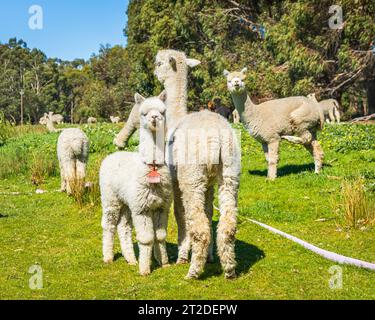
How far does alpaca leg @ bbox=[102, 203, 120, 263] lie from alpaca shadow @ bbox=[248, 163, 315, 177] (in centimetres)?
626

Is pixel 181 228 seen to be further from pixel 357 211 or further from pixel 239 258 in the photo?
pixel 357 211

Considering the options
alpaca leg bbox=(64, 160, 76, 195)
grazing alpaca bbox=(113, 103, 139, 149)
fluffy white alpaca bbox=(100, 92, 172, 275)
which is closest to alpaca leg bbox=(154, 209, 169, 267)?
fluffy white alpaca bbox=(100, 92, 172, 275)

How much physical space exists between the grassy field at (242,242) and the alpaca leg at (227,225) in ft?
0.83

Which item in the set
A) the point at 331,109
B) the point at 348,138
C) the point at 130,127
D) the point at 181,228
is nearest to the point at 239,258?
the point at 181,228

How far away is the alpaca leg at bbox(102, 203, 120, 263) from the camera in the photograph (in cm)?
720

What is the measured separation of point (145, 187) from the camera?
6328mm

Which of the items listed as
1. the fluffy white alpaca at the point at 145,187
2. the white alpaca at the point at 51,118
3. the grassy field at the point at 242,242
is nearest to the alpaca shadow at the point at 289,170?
the grassy field at the point at 242,242

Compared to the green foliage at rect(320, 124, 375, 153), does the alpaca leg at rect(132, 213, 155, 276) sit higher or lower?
lower

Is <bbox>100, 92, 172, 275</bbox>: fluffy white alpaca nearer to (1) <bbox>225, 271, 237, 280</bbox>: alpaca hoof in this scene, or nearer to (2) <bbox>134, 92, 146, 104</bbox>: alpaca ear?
(2) <bbox>134, 92, 146, 104</bbox>: alpaca ear

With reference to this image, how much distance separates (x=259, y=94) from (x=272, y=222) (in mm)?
21894

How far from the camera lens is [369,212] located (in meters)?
8.38

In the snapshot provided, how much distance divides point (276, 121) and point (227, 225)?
6.51m
